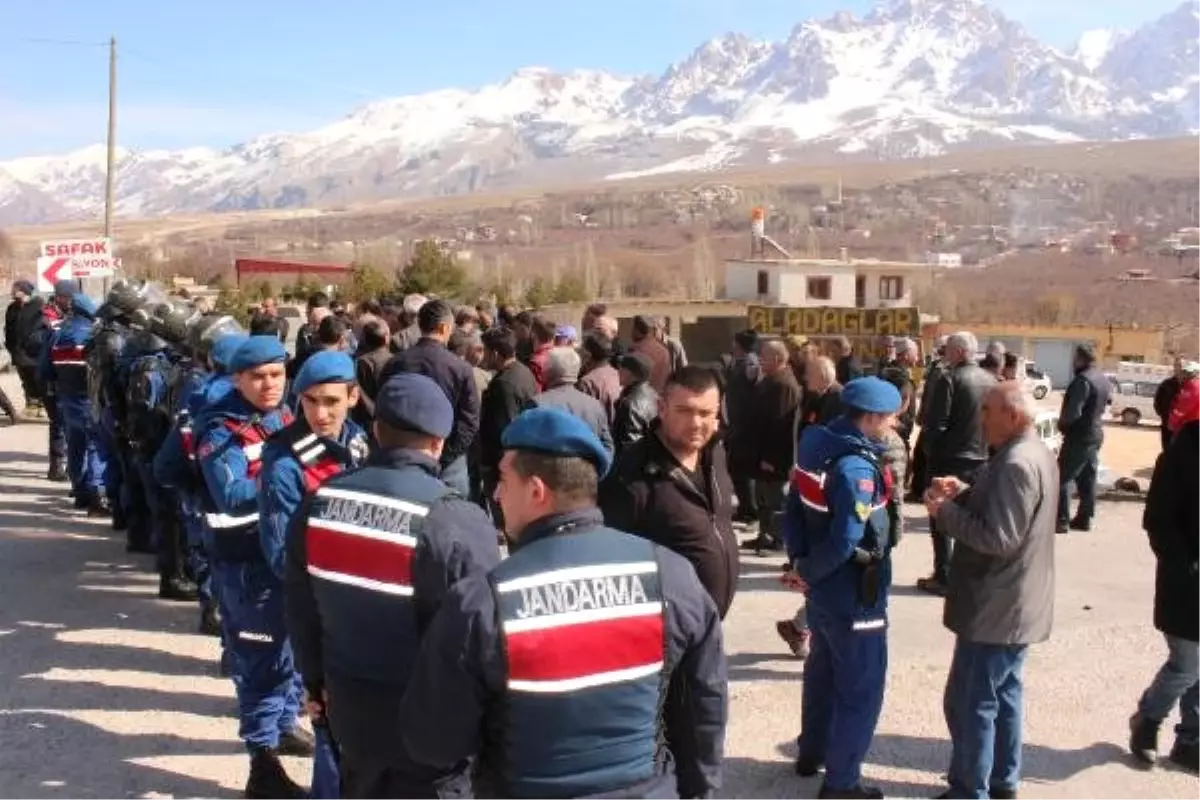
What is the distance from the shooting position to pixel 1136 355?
68375mm

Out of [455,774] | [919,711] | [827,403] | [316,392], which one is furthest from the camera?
[827,403]

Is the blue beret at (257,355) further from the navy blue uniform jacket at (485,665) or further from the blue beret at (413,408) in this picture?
the navy blue uniform jacket at (485,665)

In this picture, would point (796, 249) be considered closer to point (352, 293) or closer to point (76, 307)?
point (352, 293)

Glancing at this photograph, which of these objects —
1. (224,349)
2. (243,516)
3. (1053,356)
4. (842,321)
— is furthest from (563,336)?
(1053,356)

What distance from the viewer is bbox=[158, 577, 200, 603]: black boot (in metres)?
7.39

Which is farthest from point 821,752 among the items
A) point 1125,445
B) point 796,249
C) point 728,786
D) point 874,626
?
point 796,249

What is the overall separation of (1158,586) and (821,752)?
164 cm

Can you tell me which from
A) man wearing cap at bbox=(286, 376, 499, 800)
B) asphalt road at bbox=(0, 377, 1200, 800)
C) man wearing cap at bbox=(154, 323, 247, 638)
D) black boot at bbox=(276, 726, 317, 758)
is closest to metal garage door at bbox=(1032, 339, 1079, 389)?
asphalt road at bbox=(0, 377, 1200, 800)

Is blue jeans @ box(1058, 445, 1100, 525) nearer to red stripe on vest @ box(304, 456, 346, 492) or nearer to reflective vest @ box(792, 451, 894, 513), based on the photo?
reflective vest @ box(792, 451, 894, 513)

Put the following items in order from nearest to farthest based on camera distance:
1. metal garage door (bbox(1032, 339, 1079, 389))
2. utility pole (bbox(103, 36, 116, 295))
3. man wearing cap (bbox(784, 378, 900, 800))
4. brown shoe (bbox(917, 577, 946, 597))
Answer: man wearing cap (bbox(784, 378, 900, 800)), brown shoe (bbox(917, 577, 946, 597)), utility pole (bbox(103, 36, 116, 295)), metal garage door (bbox(1032, 339, 1079, 389))

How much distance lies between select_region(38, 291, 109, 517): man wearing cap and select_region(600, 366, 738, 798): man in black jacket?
645 cm

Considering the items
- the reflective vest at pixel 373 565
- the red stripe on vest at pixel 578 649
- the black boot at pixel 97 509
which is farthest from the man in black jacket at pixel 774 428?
the red stripe on vest at pixel 578 649

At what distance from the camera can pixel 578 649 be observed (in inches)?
103

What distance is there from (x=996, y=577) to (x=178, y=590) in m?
5.03
